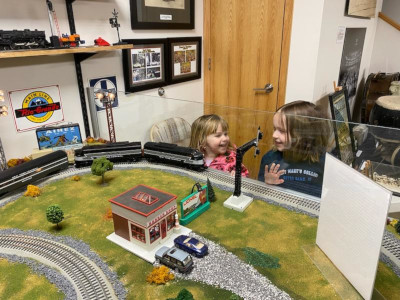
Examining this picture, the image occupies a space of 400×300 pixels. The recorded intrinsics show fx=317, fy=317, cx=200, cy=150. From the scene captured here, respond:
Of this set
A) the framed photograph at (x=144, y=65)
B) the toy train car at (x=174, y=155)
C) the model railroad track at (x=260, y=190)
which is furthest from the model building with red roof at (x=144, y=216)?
the framed photograph at (x=144, y=65)

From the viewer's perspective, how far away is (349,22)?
2.74m

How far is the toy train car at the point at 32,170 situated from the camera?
143cm

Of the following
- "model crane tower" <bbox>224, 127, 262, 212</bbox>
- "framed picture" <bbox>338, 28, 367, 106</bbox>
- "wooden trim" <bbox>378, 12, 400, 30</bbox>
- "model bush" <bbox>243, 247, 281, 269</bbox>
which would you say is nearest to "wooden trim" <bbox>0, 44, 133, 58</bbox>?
"model crane tower" <bbox>224, 127, 262, 212</bbox>

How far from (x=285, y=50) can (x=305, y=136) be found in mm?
1210

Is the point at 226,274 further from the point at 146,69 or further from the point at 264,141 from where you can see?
the point at 146,69

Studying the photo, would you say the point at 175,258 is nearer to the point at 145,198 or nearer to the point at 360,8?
the point at 145,198

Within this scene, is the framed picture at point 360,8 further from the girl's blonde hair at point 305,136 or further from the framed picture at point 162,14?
the girl's blonde hair at point 305,136

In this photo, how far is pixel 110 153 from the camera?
1.76 metres

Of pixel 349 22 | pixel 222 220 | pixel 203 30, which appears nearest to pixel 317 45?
pixel 349 22

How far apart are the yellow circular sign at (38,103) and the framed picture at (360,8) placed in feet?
7.71

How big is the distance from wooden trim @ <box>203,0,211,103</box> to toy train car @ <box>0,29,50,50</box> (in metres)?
1.55

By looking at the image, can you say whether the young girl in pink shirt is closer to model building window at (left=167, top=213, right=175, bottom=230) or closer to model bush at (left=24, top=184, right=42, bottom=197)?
model building window at (left=167, top=213, right=175, bottom=230)

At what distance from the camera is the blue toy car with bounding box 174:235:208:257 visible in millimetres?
1037

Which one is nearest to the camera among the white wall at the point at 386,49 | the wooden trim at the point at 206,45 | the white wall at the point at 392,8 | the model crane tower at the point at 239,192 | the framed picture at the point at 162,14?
the model crane tower at the point at 239,192
